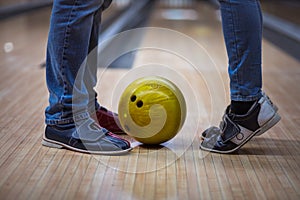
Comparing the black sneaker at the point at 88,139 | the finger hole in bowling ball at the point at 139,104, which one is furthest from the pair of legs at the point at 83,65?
the finger hole in bowling ball at the point at 139,104

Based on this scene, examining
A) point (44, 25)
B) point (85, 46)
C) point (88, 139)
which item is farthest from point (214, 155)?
point (44, 25)

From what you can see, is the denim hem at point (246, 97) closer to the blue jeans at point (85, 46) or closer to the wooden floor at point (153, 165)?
the blue jeans at point (85, 46)

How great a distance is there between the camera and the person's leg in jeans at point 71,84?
4.39 feet

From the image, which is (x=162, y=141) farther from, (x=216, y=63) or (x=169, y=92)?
(x=216, y=63)

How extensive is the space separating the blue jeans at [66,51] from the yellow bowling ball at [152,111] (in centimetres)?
12

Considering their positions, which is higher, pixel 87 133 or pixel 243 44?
pixel 243 44

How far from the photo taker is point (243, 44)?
52.5 inches

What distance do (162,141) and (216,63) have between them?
1.51m

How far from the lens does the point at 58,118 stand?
1395 millimetres

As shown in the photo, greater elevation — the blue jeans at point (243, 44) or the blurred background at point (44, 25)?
the blue jeans at point (243, 44)

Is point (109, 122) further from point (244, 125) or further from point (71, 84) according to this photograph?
point (244, 125)

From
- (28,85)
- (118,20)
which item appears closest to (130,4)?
(118,20)

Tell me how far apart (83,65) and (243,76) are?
406 millimetres

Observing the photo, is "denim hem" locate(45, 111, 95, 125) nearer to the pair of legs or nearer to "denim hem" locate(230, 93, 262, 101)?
the pair of legs
